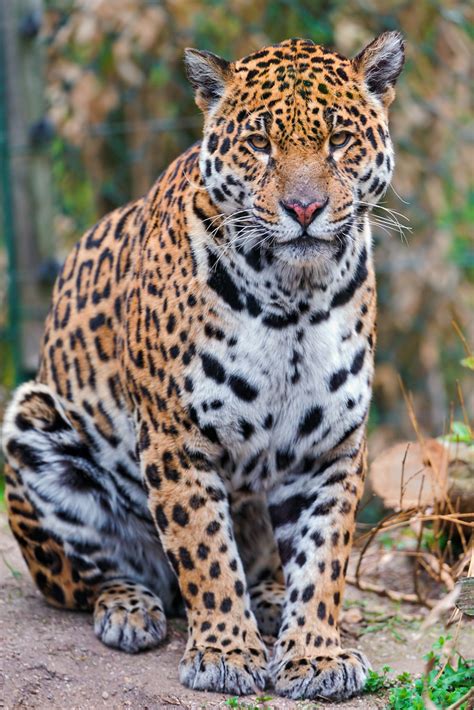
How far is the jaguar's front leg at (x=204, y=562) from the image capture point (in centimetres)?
479

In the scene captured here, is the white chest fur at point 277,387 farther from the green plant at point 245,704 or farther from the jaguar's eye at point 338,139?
the green plant at point 245,704

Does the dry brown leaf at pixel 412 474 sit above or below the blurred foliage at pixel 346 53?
below

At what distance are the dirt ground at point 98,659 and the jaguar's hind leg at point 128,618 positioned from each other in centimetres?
5

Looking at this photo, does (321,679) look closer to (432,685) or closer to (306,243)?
(432,685)

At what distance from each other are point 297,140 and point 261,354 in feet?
2.64

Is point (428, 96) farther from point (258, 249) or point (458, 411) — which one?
point (258, 249)

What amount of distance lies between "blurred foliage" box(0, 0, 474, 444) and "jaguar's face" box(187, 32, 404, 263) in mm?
3535

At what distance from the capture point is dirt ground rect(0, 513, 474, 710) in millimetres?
4578

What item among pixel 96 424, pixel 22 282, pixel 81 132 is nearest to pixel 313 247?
pixel 96 424

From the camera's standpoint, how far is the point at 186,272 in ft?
16.1

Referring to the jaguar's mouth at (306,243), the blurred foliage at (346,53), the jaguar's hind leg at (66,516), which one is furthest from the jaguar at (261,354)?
the blurred foliage at (346,53)

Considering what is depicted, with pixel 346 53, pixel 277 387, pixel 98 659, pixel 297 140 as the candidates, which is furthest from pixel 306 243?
pixel 346 53

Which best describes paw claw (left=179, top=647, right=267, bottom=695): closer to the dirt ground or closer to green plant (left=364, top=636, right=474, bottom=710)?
the dirt ground

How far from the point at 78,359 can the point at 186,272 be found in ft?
3.08
